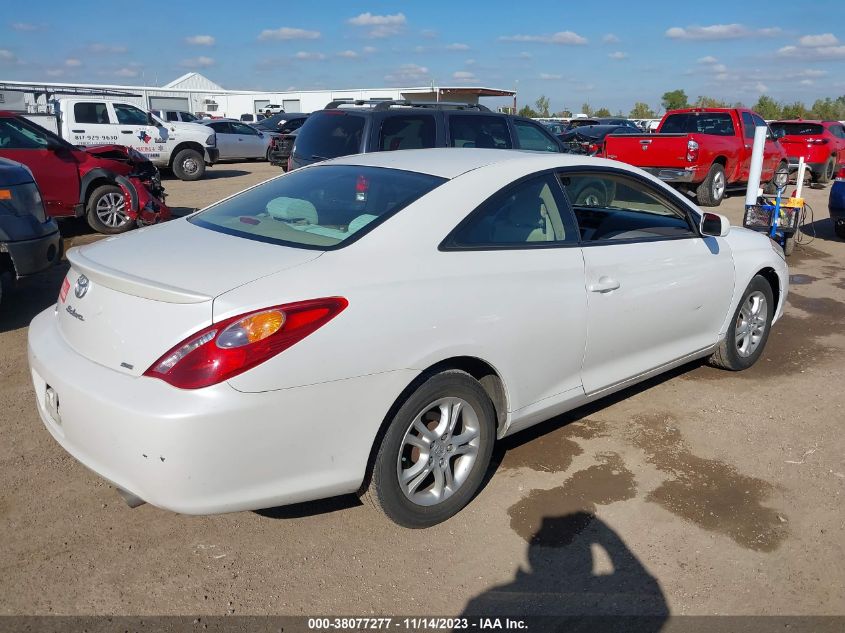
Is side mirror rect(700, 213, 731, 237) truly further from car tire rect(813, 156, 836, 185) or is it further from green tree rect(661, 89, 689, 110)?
green tree rect(661, 89, 689, 110)

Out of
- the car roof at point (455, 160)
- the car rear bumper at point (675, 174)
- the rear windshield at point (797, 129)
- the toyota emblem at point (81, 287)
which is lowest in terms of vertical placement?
the car rear bumper at point (675, 174)

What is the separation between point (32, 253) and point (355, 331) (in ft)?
13.5

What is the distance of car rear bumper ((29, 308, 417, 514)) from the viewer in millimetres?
2420

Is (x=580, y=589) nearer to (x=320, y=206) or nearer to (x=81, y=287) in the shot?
(x=320, y=206)

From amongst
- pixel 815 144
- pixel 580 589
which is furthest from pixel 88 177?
pixel 815 144

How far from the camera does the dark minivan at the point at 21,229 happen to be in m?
5.51

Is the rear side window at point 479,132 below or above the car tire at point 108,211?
above

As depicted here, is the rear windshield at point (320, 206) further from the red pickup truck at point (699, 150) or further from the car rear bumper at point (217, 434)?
the red pickup truck at point (699, 150)

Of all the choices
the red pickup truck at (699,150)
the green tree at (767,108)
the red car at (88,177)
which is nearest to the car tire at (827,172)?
the red pickup truck at (699,150)

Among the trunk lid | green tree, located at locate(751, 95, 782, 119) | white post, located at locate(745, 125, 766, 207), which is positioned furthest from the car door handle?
green tree, located at locate(751, 95, 782, 119)

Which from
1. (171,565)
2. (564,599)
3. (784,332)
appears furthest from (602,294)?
(784,332)

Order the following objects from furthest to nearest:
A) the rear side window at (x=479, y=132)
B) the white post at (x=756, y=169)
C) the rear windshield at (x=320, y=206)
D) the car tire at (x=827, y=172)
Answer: the car tire at (x=827, y=172) < the white post at (x=756, y=169) < the rear side window at (x=479, y=132) < the rear windshield at (x=320, y=206)

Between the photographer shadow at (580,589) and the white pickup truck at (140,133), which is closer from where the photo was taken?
the photographer shadow at (580,589)

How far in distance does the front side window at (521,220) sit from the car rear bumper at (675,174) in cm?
1036
